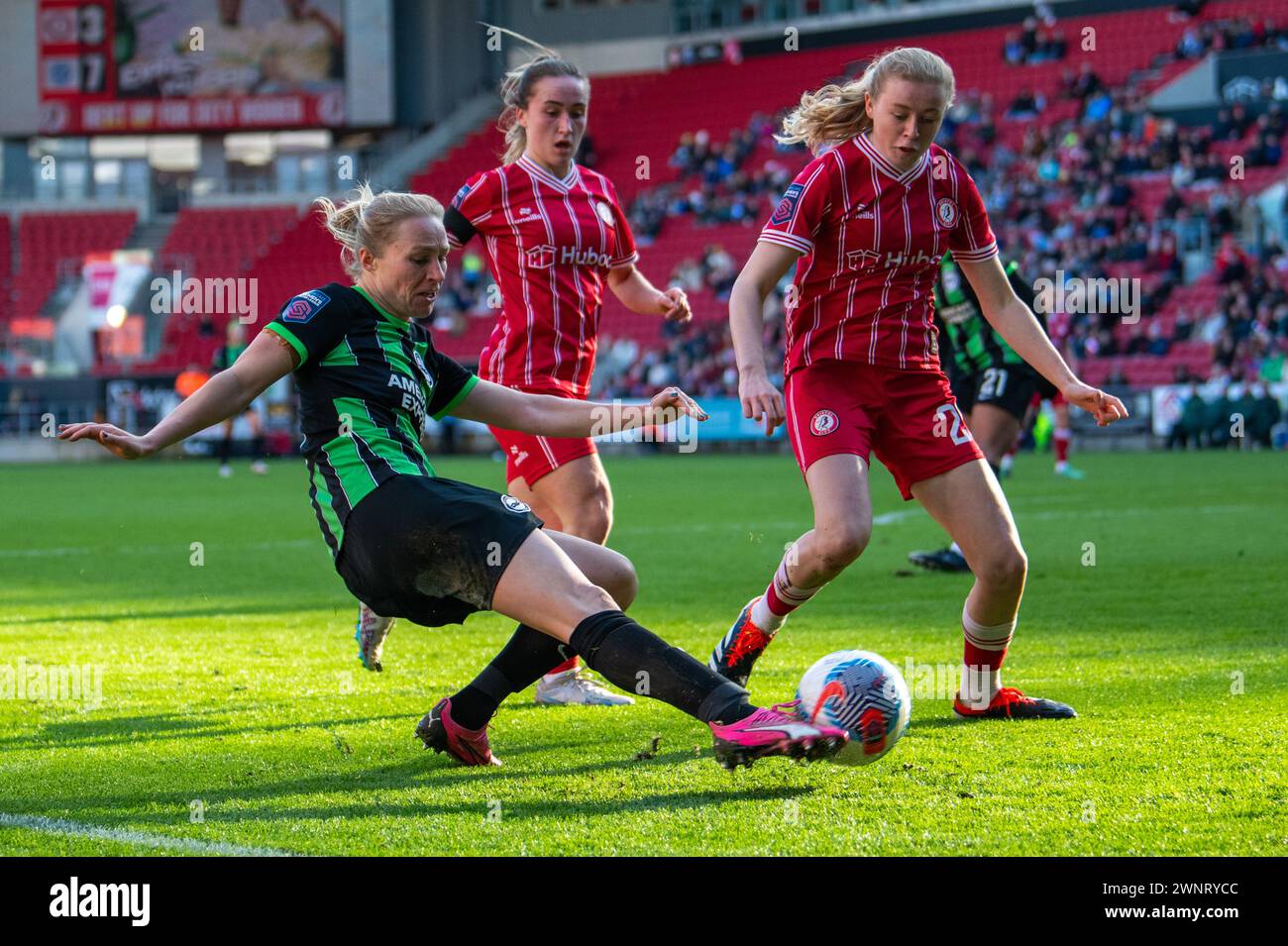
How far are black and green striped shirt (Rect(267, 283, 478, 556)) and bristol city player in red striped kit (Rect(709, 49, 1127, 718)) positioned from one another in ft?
3.56

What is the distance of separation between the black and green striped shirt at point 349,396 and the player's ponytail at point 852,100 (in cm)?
159

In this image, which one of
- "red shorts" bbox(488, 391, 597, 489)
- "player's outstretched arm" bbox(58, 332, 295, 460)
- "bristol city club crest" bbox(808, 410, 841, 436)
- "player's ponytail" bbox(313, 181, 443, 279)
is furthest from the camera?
"red shorts" bbox(488, 391, 597, 489)

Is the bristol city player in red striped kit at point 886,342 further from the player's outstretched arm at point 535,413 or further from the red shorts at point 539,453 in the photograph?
the red shorts at point 539,453

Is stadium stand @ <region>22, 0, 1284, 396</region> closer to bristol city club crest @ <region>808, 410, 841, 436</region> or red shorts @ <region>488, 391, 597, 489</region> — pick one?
red shorts @ <region>488, 391, 597, 489</region>

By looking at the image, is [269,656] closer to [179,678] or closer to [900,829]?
[179,678]

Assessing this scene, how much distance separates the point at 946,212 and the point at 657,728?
1.92m

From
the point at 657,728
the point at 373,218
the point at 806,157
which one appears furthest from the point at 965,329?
the point at 806,157

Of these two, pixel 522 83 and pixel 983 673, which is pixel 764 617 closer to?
pixel 983 673

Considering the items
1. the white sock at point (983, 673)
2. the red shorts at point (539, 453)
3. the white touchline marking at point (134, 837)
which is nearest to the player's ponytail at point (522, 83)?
the red shorts at point (539, 453)

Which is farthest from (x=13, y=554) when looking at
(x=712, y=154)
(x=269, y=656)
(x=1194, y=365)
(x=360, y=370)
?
(x=712, y=154)

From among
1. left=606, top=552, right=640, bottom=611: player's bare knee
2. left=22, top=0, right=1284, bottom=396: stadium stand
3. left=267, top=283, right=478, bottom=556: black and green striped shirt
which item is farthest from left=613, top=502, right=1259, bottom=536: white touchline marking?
left=22, top=0, right=1284, bottom=396: stadium stand

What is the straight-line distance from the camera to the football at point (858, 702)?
3996 mm

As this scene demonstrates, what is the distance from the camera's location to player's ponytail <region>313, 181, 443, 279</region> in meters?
4.60

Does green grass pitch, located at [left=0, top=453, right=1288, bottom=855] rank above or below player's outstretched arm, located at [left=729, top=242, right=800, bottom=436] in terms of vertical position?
below
